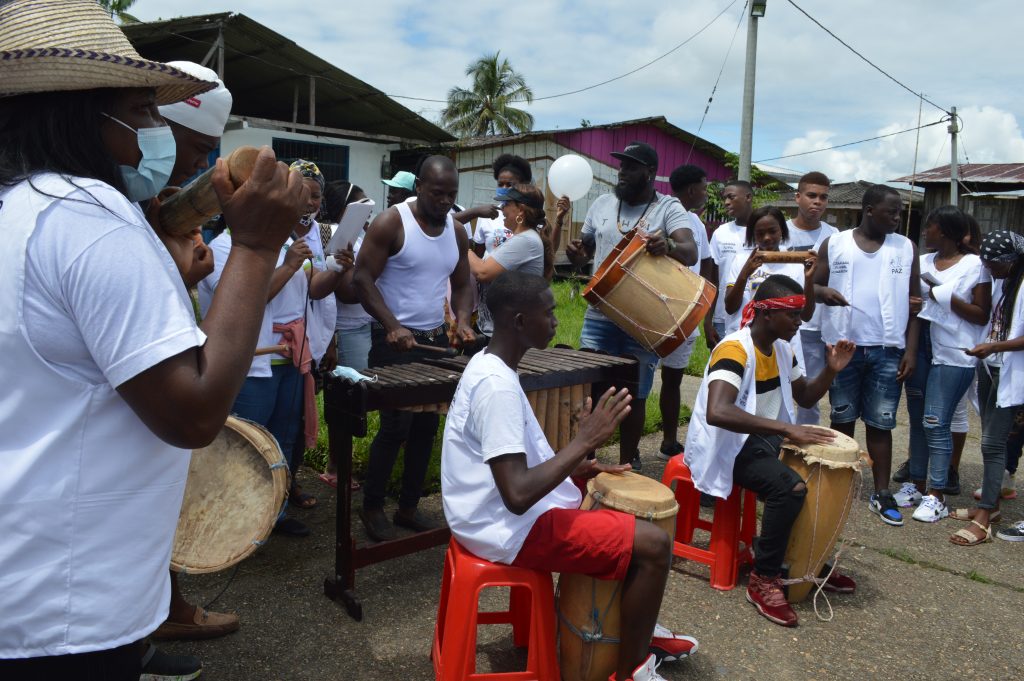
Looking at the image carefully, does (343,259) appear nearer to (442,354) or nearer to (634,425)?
(442,354)

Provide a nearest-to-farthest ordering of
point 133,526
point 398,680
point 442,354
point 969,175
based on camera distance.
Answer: point 133,526
point 398,680
point 442,354
point 969,175

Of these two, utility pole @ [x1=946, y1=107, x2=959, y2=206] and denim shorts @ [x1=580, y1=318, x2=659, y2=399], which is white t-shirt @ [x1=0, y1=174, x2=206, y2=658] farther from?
utility pole @ [x1=946, y1=107, x2=959, y2=206]

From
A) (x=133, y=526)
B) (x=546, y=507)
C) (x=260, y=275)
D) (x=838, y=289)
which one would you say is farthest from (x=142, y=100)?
(x=838, y=289)

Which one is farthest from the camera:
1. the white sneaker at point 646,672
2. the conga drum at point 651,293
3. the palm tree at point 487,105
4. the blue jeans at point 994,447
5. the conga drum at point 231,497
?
the palm tree at point 487,105

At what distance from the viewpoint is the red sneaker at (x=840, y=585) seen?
167 inches

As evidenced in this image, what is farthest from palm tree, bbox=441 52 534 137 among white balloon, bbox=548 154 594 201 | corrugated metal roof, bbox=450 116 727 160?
white balloon, bbox=548 154 594 201

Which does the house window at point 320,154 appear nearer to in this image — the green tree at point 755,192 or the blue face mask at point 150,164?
the green tree at point 755,192

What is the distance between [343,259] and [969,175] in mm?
15780

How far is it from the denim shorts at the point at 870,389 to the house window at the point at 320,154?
1109 cm

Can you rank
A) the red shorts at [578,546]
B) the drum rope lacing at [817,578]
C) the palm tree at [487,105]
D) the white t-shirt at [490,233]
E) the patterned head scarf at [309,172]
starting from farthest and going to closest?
the palm tree at [487,105] → the white t-shirt at [490,233] → the drum rope lacing at [817,578] → the patterned head scarf at [309,172] → the red shorts at [578,546]

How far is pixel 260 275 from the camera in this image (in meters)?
1.45

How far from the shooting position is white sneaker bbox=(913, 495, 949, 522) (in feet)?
17.5

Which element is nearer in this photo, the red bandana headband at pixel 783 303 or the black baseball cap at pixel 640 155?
the red bandana headband at pixel 783 303

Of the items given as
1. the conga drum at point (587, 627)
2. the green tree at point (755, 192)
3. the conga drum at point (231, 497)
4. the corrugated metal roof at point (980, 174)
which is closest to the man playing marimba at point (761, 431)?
the conga drum at point (587, 627)
